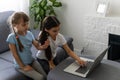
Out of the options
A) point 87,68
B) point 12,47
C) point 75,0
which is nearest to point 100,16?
point 75,0

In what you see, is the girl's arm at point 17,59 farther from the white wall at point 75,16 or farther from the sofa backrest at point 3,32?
the white wall at point 75,16

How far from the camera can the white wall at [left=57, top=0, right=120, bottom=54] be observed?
3120mm

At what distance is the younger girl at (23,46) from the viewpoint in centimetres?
193

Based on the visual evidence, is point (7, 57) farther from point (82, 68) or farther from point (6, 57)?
point (82, 68)

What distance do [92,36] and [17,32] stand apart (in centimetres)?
138

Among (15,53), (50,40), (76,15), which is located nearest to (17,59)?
(15,53)

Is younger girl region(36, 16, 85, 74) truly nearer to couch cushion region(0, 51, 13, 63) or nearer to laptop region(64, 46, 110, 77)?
laptop region(64, 46, 110, 77)

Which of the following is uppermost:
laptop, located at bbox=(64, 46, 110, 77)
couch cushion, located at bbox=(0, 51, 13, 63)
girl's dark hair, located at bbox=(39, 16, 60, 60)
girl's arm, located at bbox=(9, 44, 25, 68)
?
girl's dark hair, located at bbox=(39, 16, 60, 60)

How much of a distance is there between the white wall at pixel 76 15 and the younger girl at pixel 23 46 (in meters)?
1.34

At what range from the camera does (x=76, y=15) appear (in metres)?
3.29

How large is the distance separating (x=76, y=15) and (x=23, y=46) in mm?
1517

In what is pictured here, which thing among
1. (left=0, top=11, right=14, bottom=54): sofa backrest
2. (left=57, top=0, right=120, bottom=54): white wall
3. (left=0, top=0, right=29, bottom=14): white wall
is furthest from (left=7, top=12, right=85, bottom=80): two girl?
(left=57, top=0, right=120, bottom=54): white wall

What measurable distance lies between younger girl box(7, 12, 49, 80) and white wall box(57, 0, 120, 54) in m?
1.34

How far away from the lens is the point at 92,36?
9.92 ft
